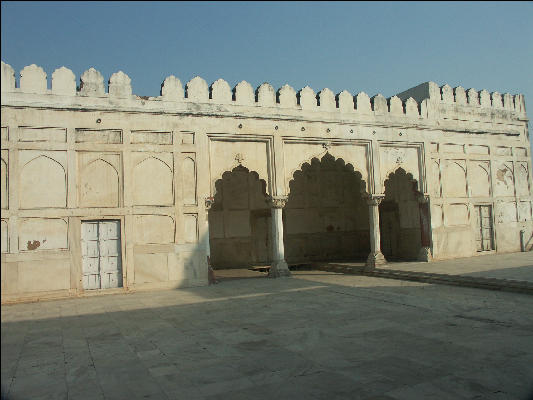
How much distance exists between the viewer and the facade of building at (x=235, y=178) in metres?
10.4

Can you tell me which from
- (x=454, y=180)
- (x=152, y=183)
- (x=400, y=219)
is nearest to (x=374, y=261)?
(x=400, y=219)

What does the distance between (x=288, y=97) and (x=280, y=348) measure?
9.24m

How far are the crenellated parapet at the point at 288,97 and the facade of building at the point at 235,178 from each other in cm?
4

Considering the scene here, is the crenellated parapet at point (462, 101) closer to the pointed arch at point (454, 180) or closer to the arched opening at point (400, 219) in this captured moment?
the pointed arch at point (454, 180)

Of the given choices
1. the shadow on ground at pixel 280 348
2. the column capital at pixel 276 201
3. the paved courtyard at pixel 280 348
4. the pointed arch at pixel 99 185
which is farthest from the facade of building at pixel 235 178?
the shadow on ground at pixel 280 348

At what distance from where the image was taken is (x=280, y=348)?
5.33 meters

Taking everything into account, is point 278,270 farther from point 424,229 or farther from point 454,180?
point 454,180

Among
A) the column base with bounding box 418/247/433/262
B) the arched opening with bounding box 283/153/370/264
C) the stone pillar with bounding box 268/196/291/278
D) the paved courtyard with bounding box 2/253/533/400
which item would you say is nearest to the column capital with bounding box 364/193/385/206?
the column base with bounding box 418/247/433/262

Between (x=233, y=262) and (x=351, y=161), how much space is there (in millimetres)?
5859

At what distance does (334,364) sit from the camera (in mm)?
4621

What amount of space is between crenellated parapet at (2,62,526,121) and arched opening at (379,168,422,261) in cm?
241

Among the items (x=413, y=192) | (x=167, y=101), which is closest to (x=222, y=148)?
(x=167, y=101)

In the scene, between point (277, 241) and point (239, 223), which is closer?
point (277, 241)

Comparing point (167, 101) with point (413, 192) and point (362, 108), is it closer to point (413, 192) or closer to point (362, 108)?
point (362, 108)
